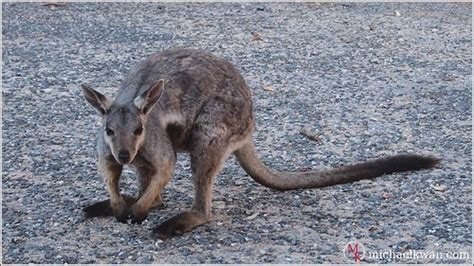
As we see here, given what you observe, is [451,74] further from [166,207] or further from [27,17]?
[27,17]

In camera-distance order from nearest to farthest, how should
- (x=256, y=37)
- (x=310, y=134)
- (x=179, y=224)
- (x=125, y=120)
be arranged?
(x=125, y=120) → (x=179, y=224) → (x=310, y=134) → (x=256, y=37)

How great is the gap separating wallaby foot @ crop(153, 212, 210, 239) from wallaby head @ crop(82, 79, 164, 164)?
392 mm

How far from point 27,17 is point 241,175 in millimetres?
5252

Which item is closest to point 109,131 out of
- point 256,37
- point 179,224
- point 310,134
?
point 179,224

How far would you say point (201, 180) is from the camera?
14.6 ft

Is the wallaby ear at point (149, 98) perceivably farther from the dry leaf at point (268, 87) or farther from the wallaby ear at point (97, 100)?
the dry leaf at point (268, 87)

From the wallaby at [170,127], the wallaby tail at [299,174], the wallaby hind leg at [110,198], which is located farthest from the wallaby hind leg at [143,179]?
the wallaby tail at [299,174]

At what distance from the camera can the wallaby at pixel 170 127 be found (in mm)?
4305

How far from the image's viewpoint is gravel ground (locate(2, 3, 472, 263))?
4328 mm

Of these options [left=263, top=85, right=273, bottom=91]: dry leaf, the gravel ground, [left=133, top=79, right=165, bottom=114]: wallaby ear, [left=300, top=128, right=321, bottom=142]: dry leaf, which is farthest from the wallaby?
[left=263, top=85, right=273, bottom=91]: dry leaf

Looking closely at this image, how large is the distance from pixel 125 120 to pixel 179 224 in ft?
1.90

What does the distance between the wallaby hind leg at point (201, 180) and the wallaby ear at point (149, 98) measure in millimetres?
304

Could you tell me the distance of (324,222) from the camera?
4.53 metres

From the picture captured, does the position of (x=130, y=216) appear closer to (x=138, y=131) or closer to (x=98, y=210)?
(x=98, y=210)
